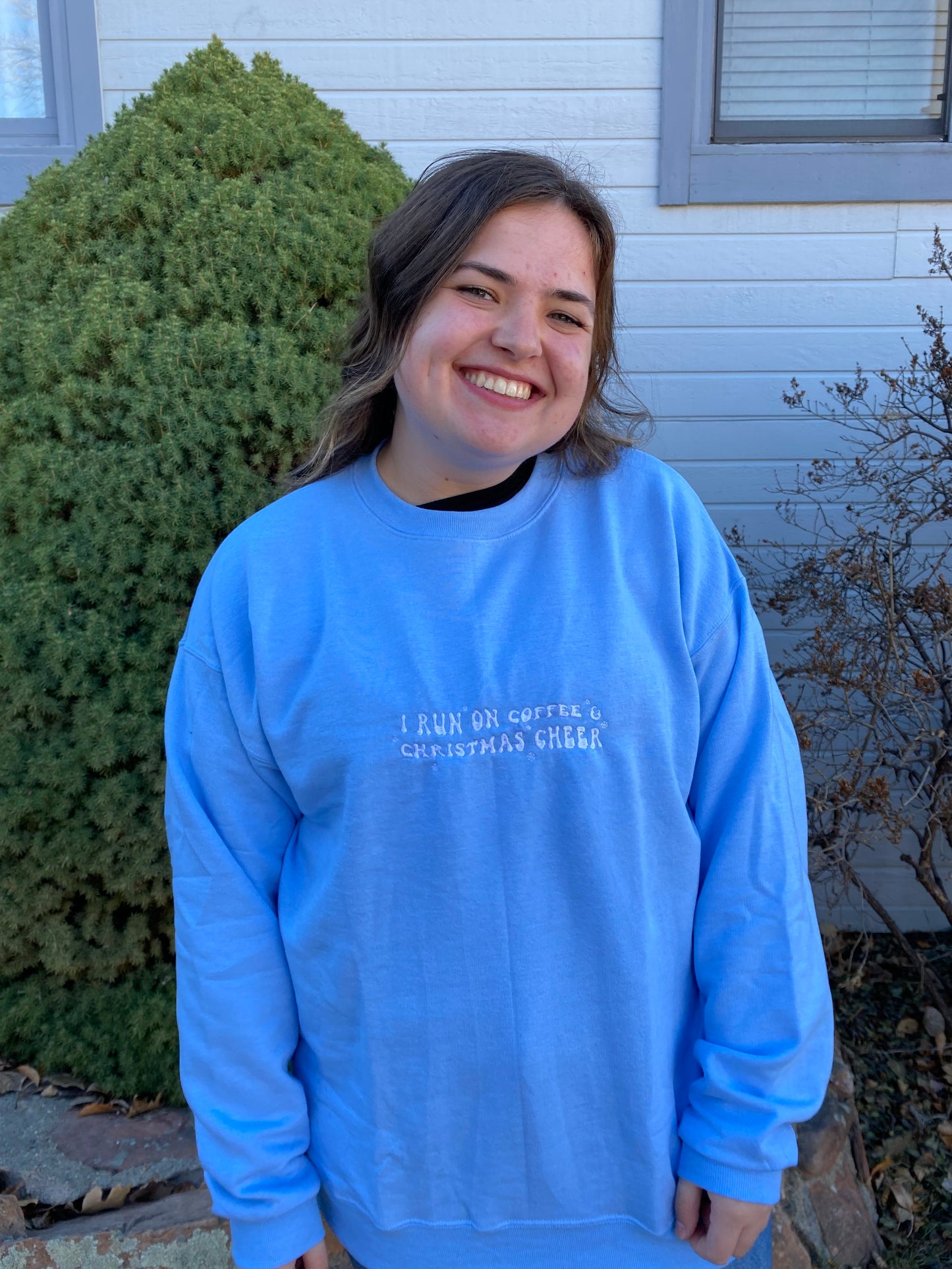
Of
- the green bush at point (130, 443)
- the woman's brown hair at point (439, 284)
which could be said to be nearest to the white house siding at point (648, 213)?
the green bush at point (130, 443)

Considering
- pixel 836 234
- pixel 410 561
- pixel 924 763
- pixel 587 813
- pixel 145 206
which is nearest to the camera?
pixel 587 813

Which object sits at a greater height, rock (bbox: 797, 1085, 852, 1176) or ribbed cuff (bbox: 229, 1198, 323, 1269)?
ribbed cuff (bbox: 229, 1198, 323, 1269)

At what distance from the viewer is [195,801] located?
4.66 ft

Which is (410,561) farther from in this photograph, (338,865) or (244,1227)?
(244,1227)

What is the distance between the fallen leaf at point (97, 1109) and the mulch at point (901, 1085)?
2008mm

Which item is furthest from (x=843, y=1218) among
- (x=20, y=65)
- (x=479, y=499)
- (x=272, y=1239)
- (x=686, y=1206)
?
(x=20, y=65)

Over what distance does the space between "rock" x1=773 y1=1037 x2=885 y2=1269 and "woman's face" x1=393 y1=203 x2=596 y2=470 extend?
1.98 metres

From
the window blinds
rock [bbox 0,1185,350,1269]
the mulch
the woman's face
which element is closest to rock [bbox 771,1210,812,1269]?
the mulch

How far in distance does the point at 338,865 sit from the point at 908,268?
3320 mm

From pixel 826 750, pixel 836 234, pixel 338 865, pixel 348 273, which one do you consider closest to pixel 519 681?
pixel 338 865

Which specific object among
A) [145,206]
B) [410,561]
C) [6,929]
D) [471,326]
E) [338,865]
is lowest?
[6,929]

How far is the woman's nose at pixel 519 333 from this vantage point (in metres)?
1.33

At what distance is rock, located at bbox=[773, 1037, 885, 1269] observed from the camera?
8.09 feet

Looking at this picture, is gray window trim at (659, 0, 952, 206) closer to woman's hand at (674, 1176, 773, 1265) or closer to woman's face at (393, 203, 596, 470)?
woman's face at (393, 203, 596, 470)
